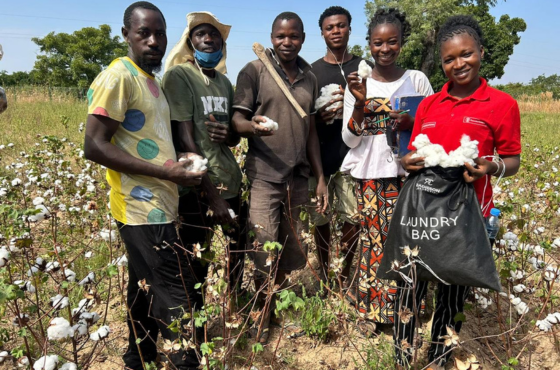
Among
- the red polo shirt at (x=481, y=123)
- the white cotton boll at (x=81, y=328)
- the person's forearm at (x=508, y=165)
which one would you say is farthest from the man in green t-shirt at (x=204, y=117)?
the person's forearm at (x=508, y=165)

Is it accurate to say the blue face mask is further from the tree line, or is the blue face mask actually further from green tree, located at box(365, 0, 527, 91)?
green tree, located at box(365, 0, 527, 91)

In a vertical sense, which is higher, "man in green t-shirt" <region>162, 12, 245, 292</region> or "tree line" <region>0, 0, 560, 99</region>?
"tree line" <region>0, 0, 560, 99</region>

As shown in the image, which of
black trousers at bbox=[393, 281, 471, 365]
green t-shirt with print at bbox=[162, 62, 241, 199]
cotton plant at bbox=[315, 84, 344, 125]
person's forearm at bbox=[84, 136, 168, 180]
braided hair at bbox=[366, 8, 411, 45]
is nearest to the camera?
person's forearm at bbox=[84, 136, 168, 180]

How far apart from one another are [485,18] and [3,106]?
37.4 m

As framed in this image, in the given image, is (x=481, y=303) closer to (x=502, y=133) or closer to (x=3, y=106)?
(x=502, y=133)

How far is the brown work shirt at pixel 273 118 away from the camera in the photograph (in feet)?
8.06

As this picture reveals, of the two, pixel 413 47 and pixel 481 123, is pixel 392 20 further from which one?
pixel 413 47

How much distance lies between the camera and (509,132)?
6.09 feet

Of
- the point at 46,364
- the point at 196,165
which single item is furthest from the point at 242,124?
the point at 46,364

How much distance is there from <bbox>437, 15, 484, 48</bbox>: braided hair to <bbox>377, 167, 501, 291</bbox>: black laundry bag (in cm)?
67

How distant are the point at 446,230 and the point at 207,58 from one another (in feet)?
5.20

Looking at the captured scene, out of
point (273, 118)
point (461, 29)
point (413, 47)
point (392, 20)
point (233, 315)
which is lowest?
point (233, 315)

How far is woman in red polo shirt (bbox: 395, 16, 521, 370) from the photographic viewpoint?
1851 mm

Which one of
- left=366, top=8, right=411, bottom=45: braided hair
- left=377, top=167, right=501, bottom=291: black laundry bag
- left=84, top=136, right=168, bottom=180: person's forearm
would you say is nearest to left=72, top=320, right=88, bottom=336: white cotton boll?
left=84, top=136, right=168, bottom=180: person's forearm
